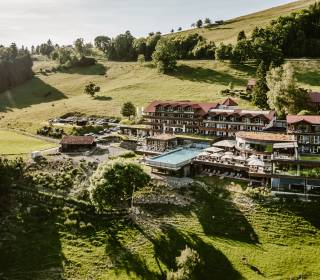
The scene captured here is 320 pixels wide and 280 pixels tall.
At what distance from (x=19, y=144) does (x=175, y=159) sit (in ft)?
156

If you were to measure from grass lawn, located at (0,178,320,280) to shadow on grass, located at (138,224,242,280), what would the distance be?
0.14m

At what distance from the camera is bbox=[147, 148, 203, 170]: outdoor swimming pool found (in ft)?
268

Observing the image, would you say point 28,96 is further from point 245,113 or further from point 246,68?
point 245,113

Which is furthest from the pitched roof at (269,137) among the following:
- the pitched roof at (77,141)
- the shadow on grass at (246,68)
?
the shadow on grass at (246,68)

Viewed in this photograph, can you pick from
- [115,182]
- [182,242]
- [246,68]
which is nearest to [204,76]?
[246,68]

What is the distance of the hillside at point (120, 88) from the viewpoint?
458 ft

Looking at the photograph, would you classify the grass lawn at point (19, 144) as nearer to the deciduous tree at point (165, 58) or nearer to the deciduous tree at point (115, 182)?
the deciduous tree at point (115, 182)

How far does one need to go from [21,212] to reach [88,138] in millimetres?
34023

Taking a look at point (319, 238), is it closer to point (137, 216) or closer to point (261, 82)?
point (137, 216)

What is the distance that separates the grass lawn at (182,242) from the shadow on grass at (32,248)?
0.15 meters

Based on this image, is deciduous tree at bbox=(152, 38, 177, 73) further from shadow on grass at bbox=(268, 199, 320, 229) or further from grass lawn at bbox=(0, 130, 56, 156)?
shadow on grass at bbox=(268, 199, 320, 229)

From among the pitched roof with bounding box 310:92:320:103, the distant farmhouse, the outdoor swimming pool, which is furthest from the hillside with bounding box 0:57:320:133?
the outdoor swimming pool

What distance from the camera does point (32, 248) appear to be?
65812 millimetres

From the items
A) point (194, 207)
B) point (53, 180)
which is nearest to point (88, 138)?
point (53, 180)
